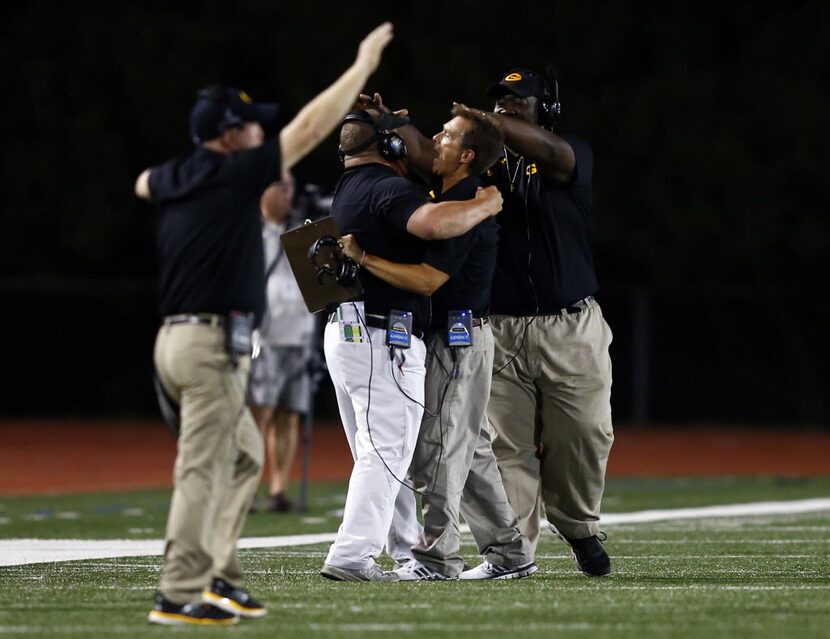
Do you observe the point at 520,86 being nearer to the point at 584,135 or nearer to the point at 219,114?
the point at 219,114

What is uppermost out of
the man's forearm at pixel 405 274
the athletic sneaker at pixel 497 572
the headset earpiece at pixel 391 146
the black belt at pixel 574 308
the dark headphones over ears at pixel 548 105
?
the dark headphones over ears at pixel 548 105

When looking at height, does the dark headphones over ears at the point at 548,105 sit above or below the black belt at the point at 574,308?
above

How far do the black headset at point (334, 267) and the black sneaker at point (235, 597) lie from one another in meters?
1.76

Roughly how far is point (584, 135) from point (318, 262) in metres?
22.1

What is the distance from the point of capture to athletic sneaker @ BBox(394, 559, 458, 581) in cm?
865

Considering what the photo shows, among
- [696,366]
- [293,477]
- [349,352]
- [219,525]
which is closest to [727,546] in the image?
[349,352]

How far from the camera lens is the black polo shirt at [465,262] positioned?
8.38 meters

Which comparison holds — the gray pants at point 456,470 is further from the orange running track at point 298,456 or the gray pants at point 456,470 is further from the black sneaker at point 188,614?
the orange running track at point 298,456

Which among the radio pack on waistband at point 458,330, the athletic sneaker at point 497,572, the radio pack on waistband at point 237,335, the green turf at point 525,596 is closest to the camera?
the green turf at point 525,596

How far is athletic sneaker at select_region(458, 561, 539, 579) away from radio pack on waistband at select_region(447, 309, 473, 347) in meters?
1.14

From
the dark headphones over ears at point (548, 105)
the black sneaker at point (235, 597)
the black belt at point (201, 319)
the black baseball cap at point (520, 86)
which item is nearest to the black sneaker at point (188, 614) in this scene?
the black sneaker at point (235, 597)

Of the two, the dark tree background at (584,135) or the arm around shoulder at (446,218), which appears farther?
the dark tree background at (584,135)

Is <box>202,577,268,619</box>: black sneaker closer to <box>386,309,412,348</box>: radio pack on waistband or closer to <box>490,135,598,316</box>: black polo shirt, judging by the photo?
<box>386,309,412,348</box>: radio pack on waistband

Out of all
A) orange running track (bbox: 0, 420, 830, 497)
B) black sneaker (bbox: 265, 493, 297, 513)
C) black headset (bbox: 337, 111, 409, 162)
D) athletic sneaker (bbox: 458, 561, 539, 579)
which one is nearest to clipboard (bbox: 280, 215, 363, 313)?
black headset (bbox: 337, 111, 409, 162)
